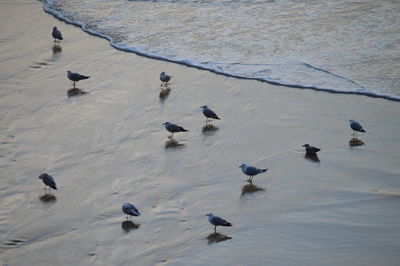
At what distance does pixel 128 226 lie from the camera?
6516mm

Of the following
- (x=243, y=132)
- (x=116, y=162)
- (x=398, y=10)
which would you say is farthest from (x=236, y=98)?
(x=398, y=10)

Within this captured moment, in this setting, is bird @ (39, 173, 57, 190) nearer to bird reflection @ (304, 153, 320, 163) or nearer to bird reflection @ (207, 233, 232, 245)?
bird reflection @ (207, 233, 232, 245)

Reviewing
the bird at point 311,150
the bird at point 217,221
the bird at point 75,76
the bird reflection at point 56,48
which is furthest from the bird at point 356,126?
the bird reflection at point 56,48

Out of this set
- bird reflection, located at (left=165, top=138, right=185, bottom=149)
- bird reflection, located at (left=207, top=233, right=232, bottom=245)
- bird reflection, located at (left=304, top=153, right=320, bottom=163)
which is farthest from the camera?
bird reflection, located at (left=165, top=138, right=185, bottom=149)

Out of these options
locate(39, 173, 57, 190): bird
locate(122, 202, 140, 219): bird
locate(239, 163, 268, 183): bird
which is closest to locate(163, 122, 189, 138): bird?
locate(239, 163, 268, 183): bird

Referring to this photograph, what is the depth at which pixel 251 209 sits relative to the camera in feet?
22.1

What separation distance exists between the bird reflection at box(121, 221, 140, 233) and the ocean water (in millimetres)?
4750

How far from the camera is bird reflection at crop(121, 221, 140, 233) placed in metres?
6.47

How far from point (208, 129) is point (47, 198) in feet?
8.86

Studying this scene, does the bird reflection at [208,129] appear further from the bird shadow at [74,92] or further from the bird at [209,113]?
the bird shadow at [74,92]

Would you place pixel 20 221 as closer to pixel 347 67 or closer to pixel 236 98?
pixel 236 98

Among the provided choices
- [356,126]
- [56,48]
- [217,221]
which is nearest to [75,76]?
[56,48]

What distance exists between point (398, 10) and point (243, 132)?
25.2 feet

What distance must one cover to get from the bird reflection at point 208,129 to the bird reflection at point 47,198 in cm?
251
